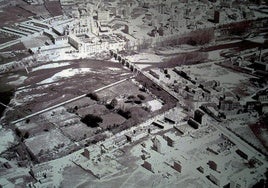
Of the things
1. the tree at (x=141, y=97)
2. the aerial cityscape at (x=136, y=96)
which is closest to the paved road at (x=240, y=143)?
the aerial cityscape at (x=136, y=96)

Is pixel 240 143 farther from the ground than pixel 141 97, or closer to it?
closer to it

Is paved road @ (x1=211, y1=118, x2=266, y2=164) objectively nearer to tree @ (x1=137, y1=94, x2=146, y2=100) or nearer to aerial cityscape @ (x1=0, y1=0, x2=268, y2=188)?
aerial cityscape @ (x1=0, y1=0, x2=268, y2=188)

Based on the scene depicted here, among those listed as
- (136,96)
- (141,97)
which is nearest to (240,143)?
(141,97)

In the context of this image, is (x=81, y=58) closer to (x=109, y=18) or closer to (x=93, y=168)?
(x=109, y=18)

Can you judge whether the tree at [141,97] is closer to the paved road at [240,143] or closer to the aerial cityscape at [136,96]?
the aerial cityscape at [136,96]

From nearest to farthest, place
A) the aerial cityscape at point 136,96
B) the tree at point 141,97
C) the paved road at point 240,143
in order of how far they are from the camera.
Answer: the aerial cityscape at point 136,96, the paved road at point 240,143, the tree at point 141,97

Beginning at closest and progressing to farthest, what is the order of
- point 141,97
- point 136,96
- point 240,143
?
point 240,143, point 141,97, point 136,96

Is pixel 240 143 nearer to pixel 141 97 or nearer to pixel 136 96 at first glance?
pixel 141 97

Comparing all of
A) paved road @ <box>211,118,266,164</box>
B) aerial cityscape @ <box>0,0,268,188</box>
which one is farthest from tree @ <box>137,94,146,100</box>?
paved road @ <box>211,118,266,164</box>
